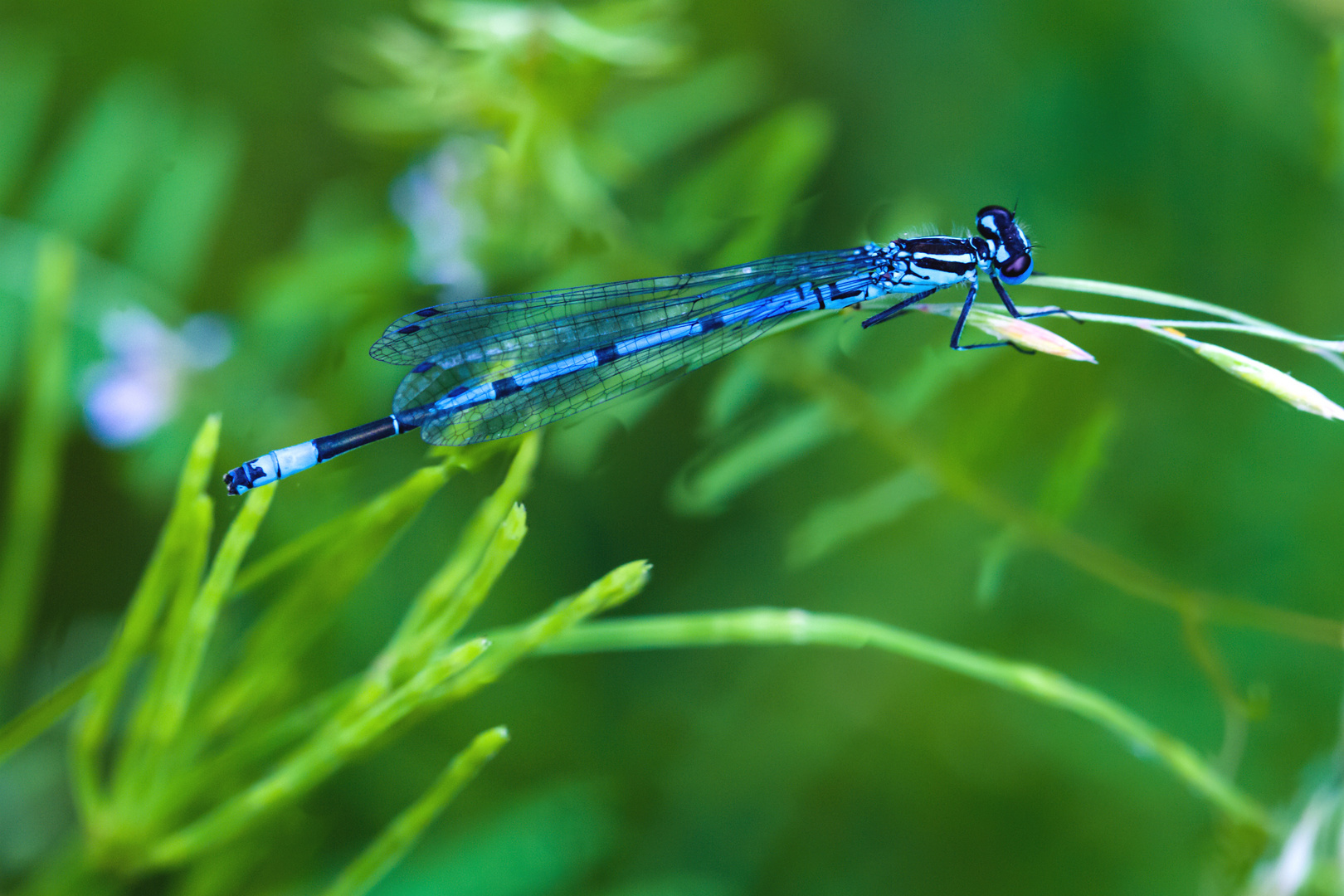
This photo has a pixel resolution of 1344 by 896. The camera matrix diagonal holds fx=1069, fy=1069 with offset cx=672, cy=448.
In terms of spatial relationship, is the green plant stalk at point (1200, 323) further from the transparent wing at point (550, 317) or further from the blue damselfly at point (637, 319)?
the transparent wing at point (550, 317)

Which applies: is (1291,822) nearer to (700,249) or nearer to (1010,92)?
(700,249)

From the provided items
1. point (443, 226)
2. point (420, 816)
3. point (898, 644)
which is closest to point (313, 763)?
point (420, 816)

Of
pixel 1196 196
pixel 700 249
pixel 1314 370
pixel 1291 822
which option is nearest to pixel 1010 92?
pixel 1196 196

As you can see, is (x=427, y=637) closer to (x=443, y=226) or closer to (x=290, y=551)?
(x=290, y=551)

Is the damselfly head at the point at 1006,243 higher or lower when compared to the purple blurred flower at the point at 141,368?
lower

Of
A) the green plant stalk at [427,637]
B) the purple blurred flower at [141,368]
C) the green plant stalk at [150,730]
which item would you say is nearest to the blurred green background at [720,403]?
the purple blurred flower at [141,368]

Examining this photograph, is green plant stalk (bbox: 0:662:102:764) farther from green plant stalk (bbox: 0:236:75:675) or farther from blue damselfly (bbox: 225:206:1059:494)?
blue damselfly (bbox: 225:206:1059:494)
